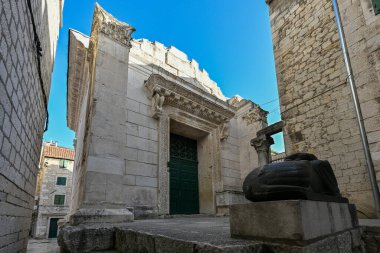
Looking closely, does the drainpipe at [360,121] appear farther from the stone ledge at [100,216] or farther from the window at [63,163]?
the window at [63,163]

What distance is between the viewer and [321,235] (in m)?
1.48

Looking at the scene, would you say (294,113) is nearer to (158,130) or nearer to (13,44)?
(158,130)

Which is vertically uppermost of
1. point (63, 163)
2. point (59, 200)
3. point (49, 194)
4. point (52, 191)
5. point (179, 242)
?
point (63, 163)

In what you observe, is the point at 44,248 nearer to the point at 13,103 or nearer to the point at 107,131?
the point at 107,131

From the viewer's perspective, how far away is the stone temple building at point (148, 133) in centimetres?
412

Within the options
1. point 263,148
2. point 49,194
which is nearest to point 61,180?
point 49,194

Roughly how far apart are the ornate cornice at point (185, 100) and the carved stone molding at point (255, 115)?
2.63ft

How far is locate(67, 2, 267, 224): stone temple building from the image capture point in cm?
412

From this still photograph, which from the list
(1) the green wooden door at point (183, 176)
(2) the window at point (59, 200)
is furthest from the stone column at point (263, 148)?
(2) the window at point (59, 200)

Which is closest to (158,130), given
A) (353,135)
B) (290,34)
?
(353,135)

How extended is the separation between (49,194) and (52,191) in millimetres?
360

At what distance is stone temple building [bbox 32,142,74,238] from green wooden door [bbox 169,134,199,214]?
58.3ft

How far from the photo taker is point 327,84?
566cm

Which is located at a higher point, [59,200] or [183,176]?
[183,176]
